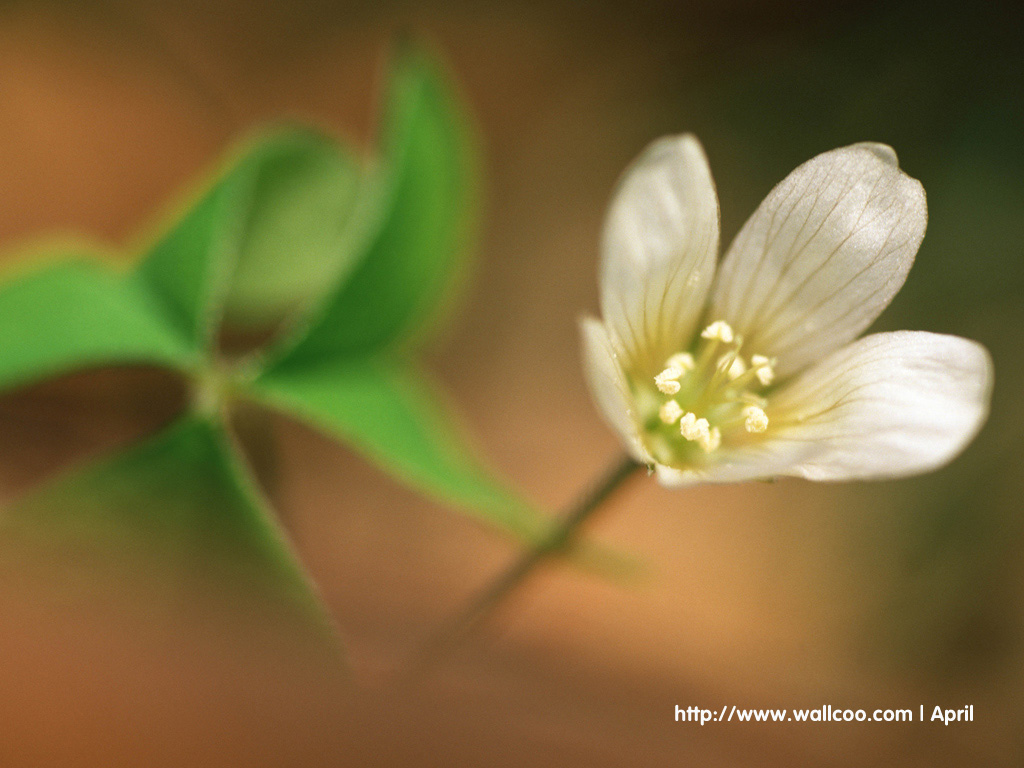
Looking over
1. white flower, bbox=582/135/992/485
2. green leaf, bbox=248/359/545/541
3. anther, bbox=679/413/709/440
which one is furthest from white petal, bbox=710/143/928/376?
green leaf, bbox=248/359/545/541

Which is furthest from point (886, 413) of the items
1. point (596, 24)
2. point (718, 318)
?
point (596, 24)

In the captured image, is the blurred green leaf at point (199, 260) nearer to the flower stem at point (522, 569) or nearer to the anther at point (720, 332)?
the flower stem at point (522, 569)

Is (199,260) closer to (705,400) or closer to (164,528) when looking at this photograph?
(164,528)

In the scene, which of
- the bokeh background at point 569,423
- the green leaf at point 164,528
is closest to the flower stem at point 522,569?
the bokeh background at point 569,423

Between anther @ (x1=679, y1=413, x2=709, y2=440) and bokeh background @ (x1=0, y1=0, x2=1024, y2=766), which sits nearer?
anther @ (x1=679, y1=413, x2=709, y2=440)

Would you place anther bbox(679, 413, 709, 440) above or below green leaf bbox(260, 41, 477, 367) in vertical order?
below

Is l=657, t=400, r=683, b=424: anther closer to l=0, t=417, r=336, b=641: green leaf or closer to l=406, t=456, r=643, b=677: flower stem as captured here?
l=406, t=456, r=643, b=677: flower stem
